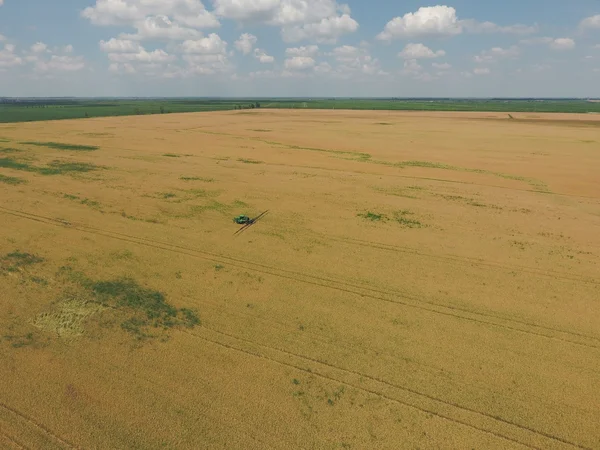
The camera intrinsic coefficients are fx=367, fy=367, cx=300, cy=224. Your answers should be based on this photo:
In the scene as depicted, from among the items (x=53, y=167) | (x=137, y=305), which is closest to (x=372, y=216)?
(x=137, y=305)

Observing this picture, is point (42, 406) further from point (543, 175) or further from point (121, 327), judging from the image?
point (543, 175)

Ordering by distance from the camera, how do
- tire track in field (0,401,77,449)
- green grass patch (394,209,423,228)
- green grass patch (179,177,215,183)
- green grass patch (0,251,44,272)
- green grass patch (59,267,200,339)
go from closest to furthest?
tire track in field (0,401,77,449) < green grass patch (59,267,200,339) < green grass patch (0,251,44,272) < green grass patch (394,209,423,228) < green grass patch (179,177,215,183)

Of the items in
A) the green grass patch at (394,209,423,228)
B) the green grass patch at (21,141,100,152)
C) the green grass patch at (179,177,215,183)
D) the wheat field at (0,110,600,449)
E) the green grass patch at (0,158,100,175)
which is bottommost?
the wheat field at (0,110,600,449)

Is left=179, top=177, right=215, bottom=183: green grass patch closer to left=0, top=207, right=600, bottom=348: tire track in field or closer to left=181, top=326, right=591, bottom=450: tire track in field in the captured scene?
left=0, top=207, right=600, bottom=348: tire track in field

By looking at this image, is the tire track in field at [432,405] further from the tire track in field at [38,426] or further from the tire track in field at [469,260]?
the tire track in field at [469,260]

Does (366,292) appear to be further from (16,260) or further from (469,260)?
(16,260)

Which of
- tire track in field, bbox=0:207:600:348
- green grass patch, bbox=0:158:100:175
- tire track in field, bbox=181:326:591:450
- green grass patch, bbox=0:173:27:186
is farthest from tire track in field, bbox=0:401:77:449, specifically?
green grass patch, bbox=0:158:100:175
